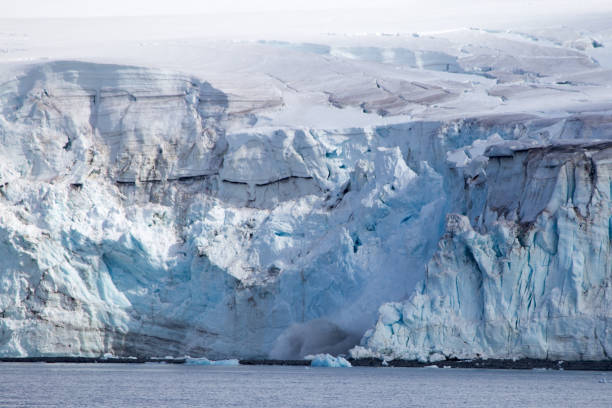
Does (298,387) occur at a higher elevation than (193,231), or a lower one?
lower

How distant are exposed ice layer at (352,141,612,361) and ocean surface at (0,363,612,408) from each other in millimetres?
804

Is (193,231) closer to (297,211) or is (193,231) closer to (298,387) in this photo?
(297,211)

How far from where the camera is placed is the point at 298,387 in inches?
1121

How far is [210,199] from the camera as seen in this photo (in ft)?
121

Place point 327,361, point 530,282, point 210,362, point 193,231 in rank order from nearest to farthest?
point 530,282 → point 327,361 → point 210,362 → point 193,231

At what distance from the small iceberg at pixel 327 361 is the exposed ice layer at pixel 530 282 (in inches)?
35.1

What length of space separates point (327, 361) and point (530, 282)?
18.1ft

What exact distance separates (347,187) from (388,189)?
5.88ft

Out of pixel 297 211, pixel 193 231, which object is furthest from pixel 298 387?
pixel 193 231

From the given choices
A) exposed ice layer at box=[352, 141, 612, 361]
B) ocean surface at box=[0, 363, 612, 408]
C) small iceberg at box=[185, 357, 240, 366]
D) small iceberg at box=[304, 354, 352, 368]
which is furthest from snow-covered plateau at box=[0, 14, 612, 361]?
ocean surface at box=[0, 363, 612, 408]

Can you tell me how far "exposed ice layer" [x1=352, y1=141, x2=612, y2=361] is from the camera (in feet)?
96.3

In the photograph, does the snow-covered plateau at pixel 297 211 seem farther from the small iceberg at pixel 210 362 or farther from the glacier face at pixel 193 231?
the small iceberg at pixel 210 362

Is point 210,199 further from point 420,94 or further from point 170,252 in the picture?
point 420,94

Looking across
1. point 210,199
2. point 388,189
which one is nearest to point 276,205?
point 210,199
